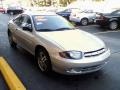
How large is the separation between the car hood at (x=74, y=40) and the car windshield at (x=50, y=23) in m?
0.31

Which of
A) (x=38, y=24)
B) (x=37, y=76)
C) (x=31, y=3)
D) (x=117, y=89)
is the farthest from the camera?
(x=31, y=3)

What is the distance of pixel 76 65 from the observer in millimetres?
5574

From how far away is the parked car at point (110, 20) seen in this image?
53.3 feet

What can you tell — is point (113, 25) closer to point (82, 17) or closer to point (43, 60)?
point (82, 17)

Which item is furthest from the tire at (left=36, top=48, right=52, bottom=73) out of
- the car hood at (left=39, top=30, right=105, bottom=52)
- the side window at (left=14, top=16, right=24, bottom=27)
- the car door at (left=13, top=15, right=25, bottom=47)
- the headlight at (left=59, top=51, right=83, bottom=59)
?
the side window at (left=14, top=16, right=24, bottom=27)

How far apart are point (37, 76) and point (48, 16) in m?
2.26

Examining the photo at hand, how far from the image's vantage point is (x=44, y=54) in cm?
630

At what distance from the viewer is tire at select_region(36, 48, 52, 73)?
20.2 ft

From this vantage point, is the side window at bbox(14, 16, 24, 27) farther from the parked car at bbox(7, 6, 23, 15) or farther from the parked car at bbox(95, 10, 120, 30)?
the parked car at bbox(7, 6, 23, 15)

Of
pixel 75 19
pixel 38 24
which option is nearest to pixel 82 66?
pixel 38 24

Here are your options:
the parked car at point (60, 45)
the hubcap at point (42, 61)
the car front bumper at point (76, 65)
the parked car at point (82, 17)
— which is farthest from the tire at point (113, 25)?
the car front bumper at point (76, 65)

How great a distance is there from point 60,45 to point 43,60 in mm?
726

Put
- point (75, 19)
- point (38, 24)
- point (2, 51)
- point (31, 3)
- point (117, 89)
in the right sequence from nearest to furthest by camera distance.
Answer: point (117, 89)
point (38, 24)
point (2, 51)
point (75, 19)
point (31, 3)

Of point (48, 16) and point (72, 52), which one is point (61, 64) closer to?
point (72, 52)
